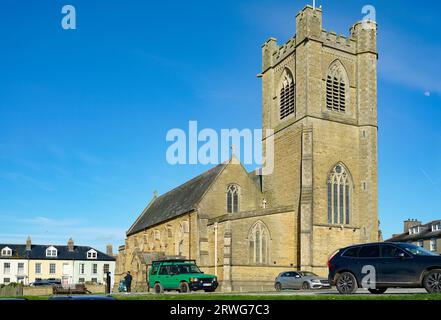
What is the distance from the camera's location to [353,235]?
138ft

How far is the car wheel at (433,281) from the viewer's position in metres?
15.2

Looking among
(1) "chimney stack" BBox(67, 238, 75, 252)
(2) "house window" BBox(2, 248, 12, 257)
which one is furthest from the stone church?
(2) "house window" BBox(2, 248, 12, 257)

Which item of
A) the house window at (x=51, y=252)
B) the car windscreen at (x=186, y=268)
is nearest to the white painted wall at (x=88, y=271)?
the house window at (x=51, y=252)

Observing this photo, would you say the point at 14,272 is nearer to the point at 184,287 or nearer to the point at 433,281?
the point at 184,287

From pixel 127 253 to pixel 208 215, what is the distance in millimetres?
24773

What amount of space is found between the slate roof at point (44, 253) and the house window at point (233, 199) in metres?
41.2

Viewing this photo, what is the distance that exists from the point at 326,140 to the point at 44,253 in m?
51.9

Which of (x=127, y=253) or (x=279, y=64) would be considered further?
(x=127, y=253)

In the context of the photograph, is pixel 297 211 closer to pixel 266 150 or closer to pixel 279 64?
pixel 266 150

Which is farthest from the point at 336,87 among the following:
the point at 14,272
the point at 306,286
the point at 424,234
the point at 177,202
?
the point at 14,272

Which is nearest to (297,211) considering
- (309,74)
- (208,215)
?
(208,215)

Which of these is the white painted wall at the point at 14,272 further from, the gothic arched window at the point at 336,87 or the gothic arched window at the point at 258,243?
the gothic arched window at the point at 336,87

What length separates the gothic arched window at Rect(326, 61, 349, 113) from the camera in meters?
44.6
